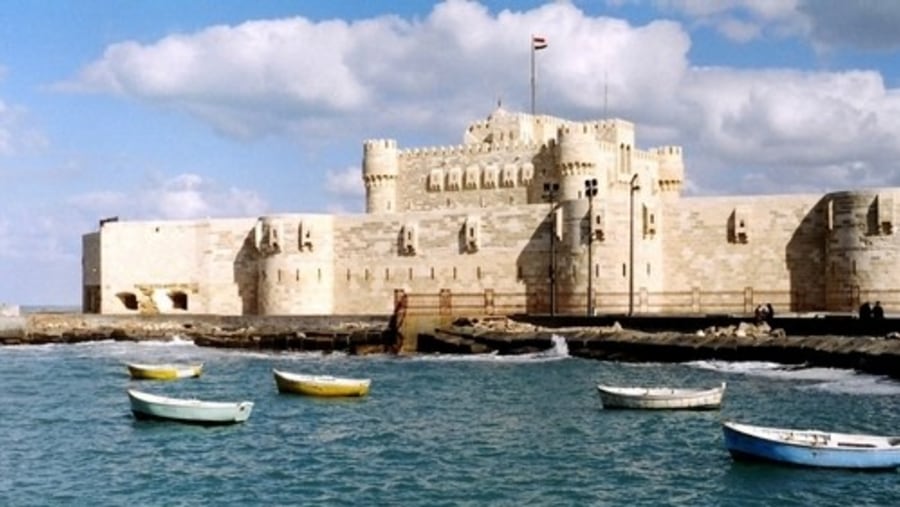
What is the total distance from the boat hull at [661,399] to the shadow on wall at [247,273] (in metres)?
32.5

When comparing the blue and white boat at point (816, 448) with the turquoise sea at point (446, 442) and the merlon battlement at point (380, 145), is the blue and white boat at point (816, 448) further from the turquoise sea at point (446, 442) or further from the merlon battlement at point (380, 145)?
the merlon battlement at point (380, 145)

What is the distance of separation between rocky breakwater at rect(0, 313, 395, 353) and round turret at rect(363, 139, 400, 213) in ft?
30.1

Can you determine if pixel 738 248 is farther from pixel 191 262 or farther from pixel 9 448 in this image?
pixel 9 448

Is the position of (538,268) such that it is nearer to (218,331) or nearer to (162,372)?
(218,331)

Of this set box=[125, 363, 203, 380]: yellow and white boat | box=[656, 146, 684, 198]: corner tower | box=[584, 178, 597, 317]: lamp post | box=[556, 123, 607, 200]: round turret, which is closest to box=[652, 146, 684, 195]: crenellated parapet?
box=[656, 146, 684, 198]: corner tower

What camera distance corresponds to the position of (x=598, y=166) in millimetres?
55156

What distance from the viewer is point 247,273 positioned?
5897 cm

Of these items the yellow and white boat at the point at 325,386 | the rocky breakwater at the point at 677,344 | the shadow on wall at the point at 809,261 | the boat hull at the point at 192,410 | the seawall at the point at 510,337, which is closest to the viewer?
the boat hull at the point at 192,410

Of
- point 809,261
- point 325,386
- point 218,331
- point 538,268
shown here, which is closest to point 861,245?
point 809,261

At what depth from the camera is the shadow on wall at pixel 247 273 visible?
5866 centimetres

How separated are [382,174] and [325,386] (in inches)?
1136

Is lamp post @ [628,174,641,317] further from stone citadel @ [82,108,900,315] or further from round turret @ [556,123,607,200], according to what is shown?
round turret @ [556,123,607,200]

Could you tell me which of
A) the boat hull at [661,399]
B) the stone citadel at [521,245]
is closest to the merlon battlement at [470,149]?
the stone citadel at [521,245]

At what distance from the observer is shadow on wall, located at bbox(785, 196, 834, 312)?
46250 millimetres
